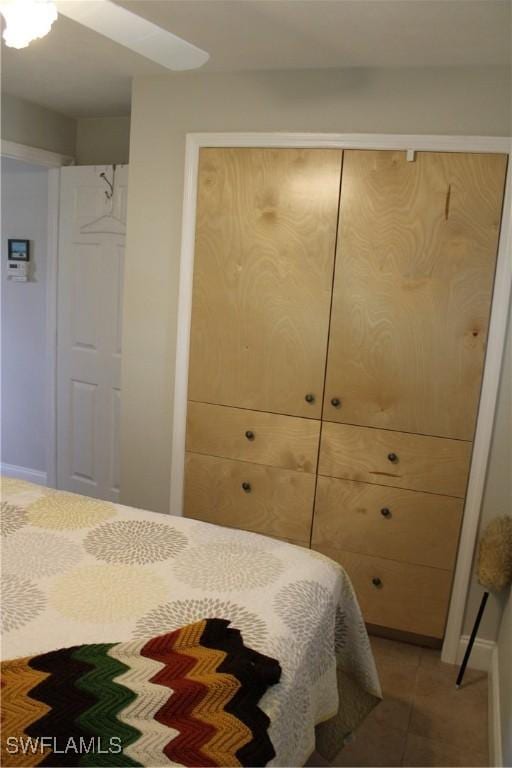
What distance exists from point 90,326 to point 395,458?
2.05 meters

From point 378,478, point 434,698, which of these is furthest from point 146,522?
point 434,698

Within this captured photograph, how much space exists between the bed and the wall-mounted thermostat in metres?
2.31

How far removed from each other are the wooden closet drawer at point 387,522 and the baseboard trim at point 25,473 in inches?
87.5

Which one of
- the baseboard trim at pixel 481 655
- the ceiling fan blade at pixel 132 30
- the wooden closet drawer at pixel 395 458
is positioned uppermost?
the ceiling fan blade at pixel 132 30

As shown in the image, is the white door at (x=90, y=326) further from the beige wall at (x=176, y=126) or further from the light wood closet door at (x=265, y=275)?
the light wood closet door at (x=265, y=275)

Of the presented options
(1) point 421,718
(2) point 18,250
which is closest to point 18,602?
(1) point 421,718

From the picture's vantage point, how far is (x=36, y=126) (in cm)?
349

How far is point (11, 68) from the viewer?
9.07 ft

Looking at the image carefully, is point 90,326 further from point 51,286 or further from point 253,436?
point 253,436

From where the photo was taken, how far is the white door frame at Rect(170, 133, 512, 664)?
7.77 ft

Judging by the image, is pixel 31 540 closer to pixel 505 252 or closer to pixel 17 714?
pixel 17 714

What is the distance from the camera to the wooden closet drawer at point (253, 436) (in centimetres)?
273

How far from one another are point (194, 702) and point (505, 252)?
76.1 inches

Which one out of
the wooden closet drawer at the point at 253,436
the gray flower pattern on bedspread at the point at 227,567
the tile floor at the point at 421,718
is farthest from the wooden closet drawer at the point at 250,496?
the gray flower pattern on bedspread at the point at 227,567
